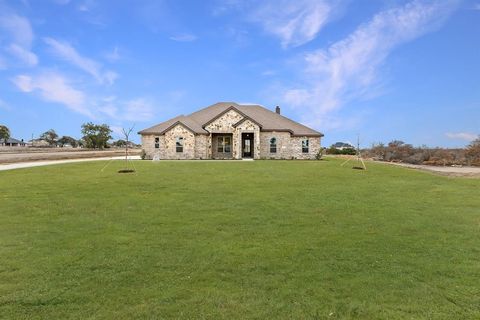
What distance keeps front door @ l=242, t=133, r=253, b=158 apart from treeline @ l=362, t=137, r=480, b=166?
73.9 feet

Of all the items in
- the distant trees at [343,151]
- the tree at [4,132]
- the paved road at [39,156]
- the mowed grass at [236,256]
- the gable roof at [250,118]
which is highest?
the tree at [4,132]

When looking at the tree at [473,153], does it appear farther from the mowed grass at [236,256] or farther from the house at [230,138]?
the mowed grass at [236,256]

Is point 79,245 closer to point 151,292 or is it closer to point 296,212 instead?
point 151,292

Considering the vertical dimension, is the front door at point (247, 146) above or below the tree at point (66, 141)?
below

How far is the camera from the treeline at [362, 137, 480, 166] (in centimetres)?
4231

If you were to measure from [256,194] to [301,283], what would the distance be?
29.1 feet

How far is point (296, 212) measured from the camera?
11.8 meters

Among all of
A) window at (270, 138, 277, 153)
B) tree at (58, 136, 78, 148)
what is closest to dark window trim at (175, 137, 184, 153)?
window at (270, 138, 277, 153)

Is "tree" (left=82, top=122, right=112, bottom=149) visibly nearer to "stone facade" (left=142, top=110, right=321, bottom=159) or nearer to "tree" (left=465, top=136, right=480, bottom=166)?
"stone facade" (left=142, top=110, right=321, bottom=159)

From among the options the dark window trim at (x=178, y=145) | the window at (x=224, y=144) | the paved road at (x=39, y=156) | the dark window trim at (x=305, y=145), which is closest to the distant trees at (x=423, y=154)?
the dark window trim at (x=305, y=145)

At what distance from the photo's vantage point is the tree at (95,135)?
259 ft

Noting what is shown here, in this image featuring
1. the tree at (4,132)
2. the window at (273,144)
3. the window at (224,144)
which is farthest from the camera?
the tree at (4,132)

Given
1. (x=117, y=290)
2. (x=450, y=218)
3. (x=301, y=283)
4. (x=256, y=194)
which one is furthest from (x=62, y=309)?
(x=450, y=218)

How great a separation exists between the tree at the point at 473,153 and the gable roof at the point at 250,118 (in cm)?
1934
